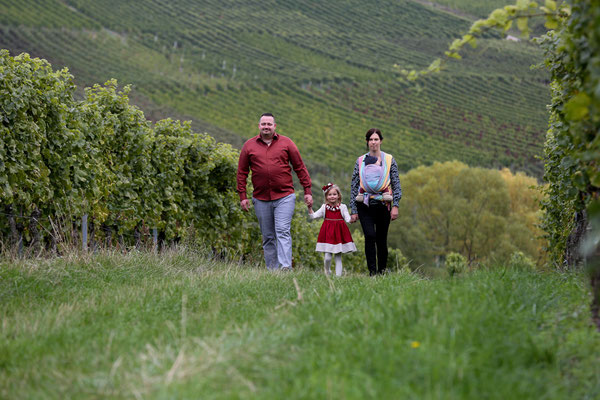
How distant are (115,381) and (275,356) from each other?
743 mm

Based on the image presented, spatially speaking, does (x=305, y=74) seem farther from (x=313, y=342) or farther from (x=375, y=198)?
(x=313, y=342)

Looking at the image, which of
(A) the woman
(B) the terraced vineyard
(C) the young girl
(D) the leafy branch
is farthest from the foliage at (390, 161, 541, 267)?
(D) the leafy branch

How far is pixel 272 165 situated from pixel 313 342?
16.0 ft

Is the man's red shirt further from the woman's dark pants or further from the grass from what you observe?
the grass

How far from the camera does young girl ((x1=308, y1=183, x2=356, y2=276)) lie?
333 inches

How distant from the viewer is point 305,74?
9444 cm

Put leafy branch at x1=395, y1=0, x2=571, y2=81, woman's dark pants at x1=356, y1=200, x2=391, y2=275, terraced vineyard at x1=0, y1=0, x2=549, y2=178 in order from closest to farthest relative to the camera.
→ leafy branch at x1=395, y1=0, x2=571, y2=81 → woman's dark pants at x1=356, y1=200, x2=391, y2=275 → terraced vineyard at x1=0, y1=0, x2=549, y2=178

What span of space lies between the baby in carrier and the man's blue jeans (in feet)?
3.02

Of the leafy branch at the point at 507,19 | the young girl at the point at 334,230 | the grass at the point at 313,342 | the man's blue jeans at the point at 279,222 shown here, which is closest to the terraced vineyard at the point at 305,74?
the young girl at the point at 334,230

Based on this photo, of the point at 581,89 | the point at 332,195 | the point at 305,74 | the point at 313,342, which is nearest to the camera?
the point at 313,342

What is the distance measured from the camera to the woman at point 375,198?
24.9 ft

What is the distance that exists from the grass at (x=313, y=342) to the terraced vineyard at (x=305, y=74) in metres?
58.1

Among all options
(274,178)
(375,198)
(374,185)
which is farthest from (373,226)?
(274,178)

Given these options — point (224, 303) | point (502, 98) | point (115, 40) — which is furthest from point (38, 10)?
point (224, 303)
